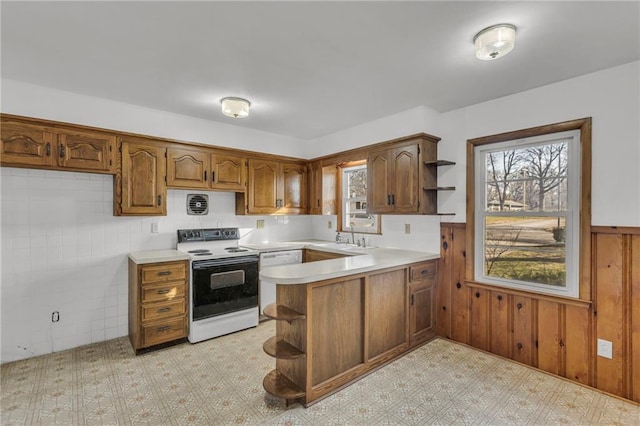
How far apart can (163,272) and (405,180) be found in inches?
105

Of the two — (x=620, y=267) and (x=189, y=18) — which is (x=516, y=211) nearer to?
(x=620, y=267)

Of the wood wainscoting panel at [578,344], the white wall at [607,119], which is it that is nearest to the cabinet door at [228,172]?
the white wall at [607,119]

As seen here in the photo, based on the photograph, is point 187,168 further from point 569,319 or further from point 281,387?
point 569,319

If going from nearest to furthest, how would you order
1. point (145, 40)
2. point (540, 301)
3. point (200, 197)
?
point (145, 40) < point (540, 301) < point (200, 197)

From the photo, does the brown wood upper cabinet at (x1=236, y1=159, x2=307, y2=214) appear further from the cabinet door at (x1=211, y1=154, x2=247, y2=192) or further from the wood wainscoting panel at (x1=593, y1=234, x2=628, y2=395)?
the wood wainscoting panel at (x1=593, y1=234, x2=628, y2=395)

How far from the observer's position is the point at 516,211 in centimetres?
285

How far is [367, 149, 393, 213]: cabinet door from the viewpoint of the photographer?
3439 mm

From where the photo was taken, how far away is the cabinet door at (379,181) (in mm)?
3439

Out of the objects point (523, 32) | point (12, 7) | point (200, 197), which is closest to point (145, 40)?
point (12, 7)

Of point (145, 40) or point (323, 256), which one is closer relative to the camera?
point (145, 40)

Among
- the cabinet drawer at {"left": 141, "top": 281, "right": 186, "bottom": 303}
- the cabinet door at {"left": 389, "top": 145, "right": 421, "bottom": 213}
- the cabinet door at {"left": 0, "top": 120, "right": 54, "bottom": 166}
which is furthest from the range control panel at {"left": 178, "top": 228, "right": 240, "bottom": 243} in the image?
the cabinet door at {"left": 389, "top": 145, "right": 421, "bottom": 213}

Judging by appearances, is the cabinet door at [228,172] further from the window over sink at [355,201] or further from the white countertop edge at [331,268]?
the white countertop edge at [331,268]

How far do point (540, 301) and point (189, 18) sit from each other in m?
3.43

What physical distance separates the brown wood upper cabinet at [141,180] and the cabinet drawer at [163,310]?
962 millimetres
